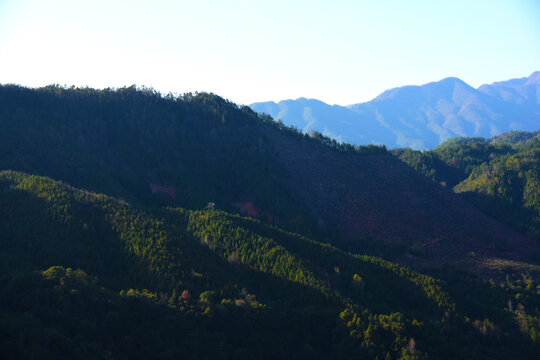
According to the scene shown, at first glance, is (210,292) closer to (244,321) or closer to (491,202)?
(244,321)

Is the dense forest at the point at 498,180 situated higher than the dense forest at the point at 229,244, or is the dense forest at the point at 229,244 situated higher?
the dense forest at the point at 498,180

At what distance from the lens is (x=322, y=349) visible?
4344 cm

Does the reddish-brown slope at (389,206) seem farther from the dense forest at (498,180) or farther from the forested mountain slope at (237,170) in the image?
the dense forest at (498,180)

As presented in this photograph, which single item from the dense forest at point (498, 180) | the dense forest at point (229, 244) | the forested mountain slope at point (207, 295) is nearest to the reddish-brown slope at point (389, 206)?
the dense forest at point (229, 244)

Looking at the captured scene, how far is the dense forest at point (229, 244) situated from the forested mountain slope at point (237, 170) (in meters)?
0.40

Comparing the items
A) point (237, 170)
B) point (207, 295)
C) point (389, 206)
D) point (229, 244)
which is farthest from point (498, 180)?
point (207, 295)

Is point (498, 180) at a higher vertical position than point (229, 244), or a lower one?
higher

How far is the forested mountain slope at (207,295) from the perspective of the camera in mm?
35188

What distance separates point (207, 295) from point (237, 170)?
55.9 metres

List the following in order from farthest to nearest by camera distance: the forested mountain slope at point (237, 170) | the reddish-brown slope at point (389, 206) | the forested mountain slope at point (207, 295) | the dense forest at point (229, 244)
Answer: the reddish-brown slope at point (389, 206)
the forested mountain slope at point (237, 170)
the dense forest at point (229, 244)
the forested mountain slope at point (207, 295)

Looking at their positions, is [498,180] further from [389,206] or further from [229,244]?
[229,244]

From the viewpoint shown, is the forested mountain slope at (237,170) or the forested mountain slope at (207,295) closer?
the forested mountain slope at (207,295)

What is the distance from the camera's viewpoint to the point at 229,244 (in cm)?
6062

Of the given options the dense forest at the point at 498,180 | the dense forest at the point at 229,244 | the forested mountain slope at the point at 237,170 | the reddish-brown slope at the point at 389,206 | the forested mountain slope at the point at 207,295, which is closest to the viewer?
the forested mountain slope at the point at 207,295
